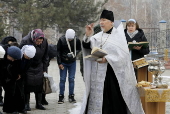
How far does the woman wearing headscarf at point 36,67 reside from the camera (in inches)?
349

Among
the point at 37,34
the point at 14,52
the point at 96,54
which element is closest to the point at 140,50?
the point at 37,34

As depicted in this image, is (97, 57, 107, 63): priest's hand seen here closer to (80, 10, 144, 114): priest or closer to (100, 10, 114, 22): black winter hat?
(80, 10, 144, 114): priest

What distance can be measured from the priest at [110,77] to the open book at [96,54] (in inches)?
10.8

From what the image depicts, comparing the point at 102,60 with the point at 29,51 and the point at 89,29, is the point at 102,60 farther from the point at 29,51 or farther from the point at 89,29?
the point at 29,51

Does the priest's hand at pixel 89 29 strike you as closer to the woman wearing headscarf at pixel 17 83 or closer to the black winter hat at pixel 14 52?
the black winter hat at pixel 14 52

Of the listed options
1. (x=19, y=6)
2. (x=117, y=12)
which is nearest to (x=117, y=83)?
(x=19, y=6)

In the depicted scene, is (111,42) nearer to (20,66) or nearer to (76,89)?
(20,66)

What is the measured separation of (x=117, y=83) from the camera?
658 centimetres

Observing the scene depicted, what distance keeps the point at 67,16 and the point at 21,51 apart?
20.3 meters

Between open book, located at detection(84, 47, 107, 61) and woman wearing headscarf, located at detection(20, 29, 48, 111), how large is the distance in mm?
2824

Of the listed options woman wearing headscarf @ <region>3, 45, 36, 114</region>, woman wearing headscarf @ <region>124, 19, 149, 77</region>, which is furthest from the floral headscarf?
woman wearing headscarf @ <region>124, 19, 149, 77</region>

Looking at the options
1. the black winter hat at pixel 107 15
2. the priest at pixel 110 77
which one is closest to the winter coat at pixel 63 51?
the priest at pixel 110 77

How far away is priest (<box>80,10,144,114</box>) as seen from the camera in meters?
6.51

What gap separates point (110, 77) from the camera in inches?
259
